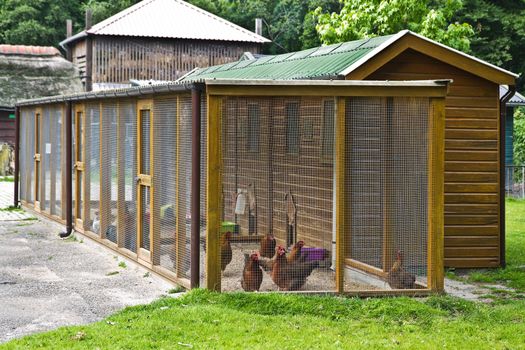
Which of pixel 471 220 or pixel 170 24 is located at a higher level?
pixel 170 24

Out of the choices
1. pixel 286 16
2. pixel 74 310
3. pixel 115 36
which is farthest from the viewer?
pixel 286 16

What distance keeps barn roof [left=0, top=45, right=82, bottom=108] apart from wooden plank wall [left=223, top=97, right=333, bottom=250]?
2981 cm

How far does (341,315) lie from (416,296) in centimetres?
140

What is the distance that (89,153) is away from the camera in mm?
14703

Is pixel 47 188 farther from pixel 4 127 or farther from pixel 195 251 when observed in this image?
pixel 4 127

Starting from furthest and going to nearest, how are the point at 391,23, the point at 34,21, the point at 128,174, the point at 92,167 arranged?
the point at 34,21 → the point at 391,23 → the point at 92,167 → the point at 128,174

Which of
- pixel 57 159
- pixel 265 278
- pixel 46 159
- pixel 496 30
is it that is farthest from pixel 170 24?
pixel 265 278

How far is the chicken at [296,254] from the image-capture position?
9.56 metres

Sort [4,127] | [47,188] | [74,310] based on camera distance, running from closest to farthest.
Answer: [74,310] < [47,188] < [4,127]

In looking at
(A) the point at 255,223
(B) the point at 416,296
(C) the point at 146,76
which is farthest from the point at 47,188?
(C) the point at 146,76

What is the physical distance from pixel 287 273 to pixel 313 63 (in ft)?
13.8

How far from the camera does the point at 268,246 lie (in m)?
9.81

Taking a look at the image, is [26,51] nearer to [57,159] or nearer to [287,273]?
[57,159]

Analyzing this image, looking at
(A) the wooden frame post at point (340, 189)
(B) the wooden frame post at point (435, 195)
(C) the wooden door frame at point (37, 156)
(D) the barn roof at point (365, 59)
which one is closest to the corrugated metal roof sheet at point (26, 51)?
(C) the wooden door frame at point (37, 156)
